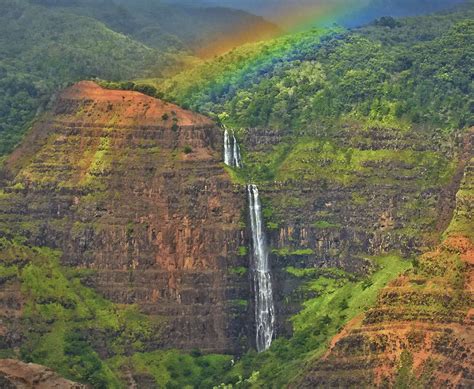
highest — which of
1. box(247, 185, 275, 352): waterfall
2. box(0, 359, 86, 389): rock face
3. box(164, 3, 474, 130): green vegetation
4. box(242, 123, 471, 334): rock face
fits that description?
box(164, 3, 474, 130): green vegetation

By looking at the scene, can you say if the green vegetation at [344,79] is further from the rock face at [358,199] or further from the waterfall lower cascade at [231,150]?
the waterfall lower cascade at [231,150]

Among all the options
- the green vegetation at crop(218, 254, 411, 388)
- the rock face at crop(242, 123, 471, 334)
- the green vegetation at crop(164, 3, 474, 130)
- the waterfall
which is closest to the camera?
the green vegetation at crop(218, 254, 411, 388)

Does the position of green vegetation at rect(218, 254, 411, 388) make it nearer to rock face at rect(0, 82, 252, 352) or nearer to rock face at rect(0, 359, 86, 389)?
rock face at rect(0, 82, 252, 352)

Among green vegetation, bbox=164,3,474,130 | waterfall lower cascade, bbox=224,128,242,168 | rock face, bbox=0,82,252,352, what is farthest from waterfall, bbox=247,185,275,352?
green vegetation, bbox=164,3,474,130

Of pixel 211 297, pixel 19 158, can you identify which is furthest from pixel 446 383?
pixel 19 158

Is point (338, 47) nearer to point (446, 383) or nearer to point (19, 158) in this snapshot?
point (19, 158)

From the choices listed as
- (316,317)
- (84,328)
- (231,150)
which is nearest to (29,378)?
→ (84,328)
